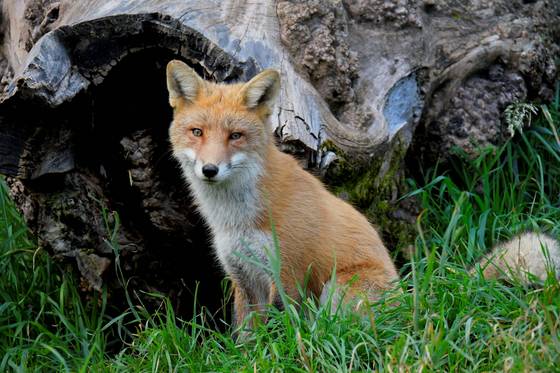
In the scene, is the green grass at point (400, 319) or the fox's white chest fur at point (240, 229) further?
the fox's white chest fur at point (240, 229)

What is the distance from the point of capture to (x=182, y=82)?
185 inches

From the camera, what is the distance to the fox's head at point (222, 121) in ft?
14.8

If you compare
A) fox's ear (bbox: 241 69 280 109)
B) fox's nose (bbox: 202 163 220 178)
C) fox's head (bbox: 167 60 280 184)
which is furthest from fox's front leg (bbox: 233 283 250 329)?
fox's ear (bbox: 241 69 280 109)

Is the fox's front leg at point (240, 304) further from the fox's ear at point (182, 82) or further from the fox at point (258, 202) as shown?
the fox's ear at point (182, 82)

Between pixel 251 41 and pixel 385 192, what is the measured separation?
1.52 metres

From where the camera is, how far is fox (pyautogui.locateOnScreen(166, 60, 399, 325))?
180 inches

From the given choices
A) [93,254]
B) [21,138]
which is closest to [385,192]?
[93,254]

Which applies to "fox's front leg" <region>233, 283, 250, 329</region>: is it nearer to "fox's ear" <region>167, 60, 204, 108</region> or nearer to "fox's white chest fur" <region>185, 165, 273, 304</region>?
"fox's white chest fur" <region>185, 165, 273, 304</region>

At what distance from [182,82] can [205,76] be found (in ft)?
1.80

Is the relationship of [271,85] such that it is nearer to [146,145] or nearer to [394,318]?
[146,145]

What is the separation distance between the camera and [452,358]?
358 centimetres

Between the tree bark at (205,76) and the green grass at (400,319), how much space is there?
0.34 m

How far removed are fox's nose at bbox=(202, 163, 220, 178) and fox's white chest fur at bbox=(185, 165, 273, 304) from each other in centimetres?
34

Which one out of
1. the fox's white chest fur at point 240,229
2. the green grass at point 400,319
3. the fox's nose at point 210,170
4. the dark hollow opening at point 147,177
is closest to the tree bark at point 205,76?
the dark hollow opening at point 147,177
